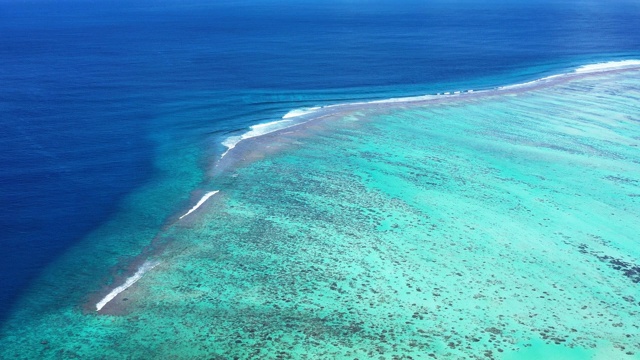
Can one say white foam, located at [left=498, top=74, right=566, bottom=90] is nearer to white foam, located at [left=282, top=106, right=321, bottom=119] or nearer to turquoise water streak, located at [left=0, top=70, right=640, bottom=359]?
turquoise water streak, located at [left=0, top=70, right=640, bottom=359]

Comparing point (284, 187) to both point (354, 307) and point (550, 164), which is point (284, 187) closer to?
point (354, 307)

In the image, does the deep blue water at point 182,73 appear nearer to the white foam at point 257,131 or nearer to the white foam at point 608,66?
the white foam at point 257,131

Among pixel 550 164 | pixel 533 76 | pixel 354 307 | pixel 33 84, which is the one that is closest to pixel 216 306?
pixel 354 307

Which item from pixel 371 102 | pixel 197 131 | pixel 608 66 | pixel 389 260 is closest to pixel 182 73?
pixel 197 131

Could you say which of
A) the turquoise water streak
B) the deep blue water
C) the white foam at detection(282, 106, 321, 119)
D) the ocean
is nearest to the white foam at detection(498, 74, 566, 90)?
the ocean

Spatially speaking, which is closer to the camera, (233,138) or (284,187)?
(284,187)

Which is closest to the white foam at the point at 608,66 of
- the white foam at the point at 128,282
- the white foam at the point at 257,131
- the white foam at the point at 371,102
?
the white foam at the point at 371,102
